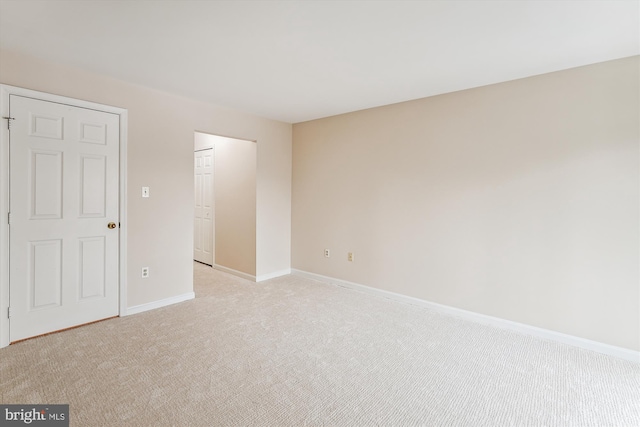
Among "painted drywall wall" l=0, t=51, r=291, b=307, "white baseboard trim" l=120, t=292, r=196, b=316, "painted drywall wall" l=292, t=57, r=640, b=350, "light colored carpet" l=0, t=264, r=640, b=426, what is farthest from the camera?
"white baseboard trim" l=120, t=292, r=196, b=316

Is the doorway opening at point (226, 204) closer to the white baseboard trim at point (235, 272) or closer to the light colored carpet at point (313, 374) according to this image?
the white baseboard trim at point (235, 272)

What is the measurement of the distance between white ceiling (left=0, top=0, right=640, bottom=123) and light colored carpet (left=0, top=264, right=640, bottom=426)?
2.38 meters

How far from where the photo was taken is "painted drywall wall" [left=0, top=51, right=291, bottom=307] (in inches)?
116

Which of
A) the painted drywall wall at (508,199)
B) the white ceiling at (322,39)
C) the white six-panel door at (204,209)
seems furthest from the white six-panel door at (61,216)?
the painted drywall wall at (508,199)

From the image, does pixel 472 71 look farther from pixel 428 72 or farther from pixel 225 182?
pixel 225 182

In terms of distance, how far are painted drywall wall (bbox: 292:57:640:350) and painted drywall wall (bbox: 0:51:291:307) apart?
1.89 meters

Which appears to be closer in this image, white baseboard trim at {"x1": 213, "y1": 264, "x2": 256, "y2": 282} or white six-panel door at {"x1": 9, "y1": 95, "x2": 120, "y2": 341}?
white six-panel door at {"x1": 9, "y1": 95, "x2": 120, "y2": 341}

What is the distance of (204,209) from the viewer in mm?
5656

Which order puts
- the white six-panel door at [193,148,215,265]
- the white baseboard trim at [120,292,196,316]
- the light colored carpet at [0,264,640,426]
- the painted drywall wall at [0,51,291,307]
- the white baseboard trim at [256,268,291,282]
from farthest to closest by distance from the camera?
the white six-panel door at [193,148,215,265] < the white baseboard trim at [256,268,291,282] < the white baseboard trim at [120,292,196,316] < the painted drywall wall at [0,51,291,307] < the light colored carpet at [0,264,640,426]

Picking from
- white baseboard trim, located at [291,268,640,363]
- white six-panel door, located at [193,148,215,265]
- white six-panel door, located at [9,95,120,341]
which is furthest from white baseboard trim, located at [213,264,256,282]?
white six-panel door, located at [9,95,120,341]

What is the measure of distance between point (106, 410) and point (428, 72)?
344cm

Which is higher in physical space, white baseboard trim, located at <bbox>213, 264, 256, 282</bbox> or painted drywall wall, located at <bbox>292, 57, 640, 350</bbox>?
painted drywall wall, located at <bbox>292, 57, 640, 350</bbox>

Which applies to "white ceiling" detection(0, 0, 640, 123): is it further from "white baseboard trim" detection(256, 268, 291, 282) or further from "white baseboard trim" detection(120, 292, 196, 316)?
"white baseboard trim" detection(256, 268, 291, 282)

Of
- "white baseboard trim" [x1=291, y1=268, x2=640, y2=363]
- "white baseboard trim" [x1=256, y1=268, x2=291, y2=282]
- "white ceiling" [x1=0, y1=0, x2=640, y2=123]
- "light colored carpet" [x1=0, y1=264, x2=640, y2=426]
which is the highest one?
"white ceiling" [x1=0, y1=0, x2=640, y2=123]
